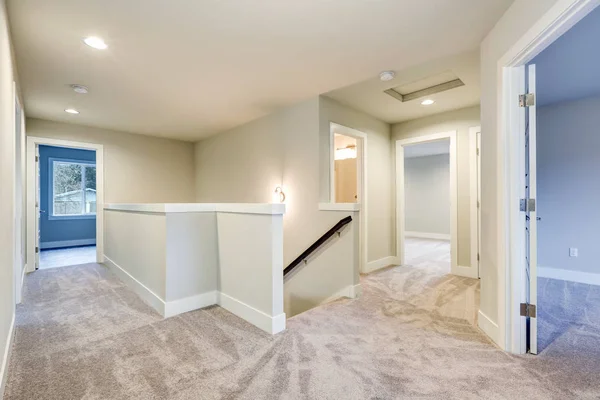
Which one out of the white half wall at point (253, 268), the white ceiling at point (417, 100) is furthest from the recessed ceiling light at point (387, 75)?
the white half wall at point (253, 268)

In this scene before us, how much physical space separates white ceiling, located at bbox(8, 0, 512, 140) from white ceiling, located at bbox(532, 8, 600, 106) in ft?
2.22

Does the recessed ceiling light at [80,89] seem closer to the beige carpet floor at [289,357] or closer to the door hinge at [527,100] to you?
the beige carpet floor at [289,357]

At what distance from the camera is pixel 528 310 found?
197cm

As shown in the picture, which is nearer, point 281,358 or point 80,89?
point 281,358

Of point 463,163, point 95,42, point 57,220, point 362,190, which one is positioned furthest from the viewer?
point 57,220

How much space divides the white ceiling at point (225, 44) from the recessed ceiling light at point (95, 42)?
5 cm

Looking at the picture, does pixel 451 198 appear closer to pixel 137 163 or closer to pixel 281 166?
pixel 281 166

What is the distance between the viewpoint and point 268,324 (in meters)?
2.27

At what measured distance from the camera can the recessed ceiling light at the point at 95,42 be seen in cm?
235

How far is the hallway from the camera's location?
1.59m

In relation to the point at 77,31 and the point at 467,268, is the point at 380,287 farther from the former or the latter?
the point at 77,31

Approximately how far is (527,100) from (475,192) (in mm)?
2276

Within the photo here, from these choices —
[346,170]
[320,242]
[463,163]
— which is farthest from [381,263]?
[346,170]

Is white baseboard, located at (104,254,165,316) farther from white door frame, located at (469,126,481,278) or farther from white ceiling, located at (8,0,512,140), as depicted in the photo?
white door frame, located at (469,126,481,278)
